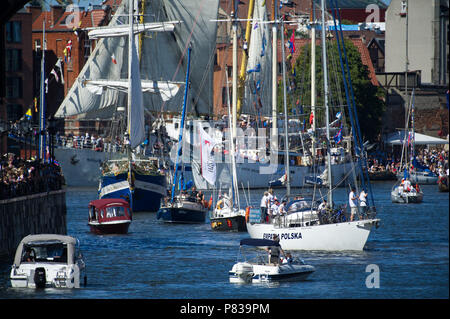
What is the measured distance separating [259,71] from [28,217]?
2200 inches

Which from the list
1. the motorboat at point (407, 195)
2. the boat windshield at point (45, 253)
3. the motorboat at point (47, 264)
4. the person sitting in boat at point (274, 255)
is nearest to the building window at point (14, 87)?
the motorboat at point (407, 195)

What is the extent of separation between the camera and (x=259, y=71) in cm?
10262

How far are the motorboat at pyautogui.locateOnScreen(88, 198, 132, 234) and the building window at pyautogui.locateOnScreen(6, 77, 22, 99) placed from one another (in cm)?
6060

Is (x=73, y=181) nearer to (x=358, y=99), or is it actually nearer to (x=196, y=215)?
(x=358, y=99)

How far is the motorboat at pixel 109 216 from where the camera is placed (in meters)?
59.5

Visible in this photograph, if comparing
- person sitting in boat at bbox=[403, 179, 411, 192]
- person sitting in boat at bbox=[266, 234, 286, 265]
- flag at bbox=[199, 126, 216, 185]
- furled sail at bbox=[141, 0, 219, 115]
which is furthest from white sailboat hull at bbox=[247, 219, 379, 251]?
furled sail at bbox=[141, 0, 219, 115]

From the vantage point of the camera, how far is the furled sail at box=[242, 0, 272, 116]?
103m

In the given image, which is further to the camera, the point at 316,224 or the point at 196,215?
the point at 196,215

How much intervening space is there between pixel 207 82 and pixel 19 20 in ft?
87.1

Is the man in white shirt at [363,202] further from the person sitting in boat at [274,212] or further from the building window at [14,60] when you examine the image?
the building window at [14,60]

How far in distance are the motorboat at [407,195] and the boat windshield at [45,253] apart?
166ft

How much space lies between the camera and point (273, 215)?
165 ft

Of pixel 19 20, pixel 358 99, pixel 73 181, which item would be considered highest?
pixel 19 20
